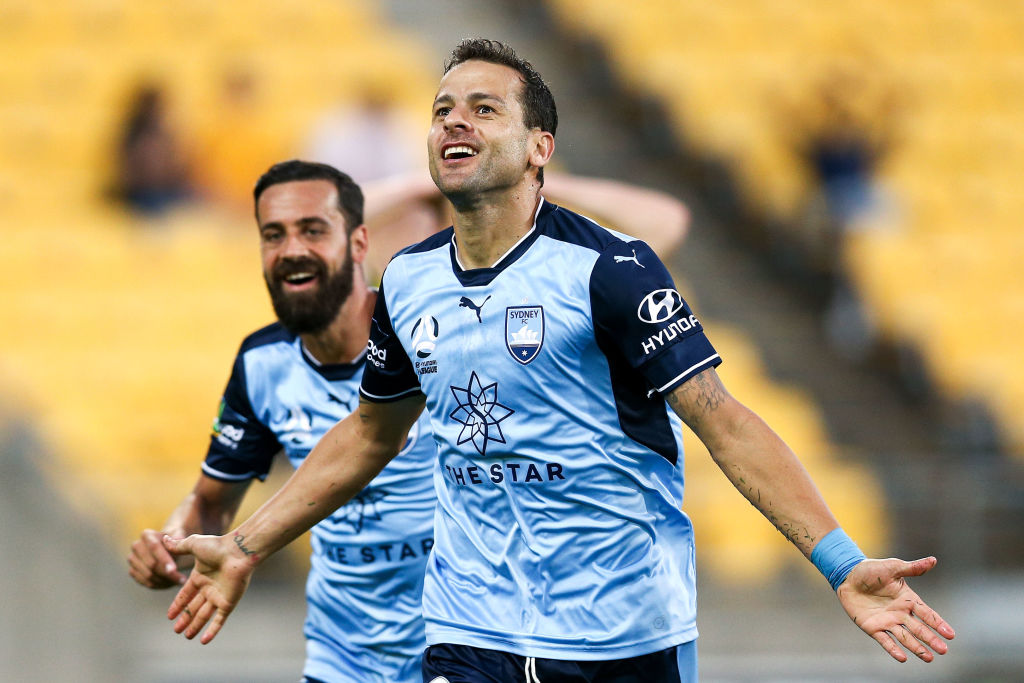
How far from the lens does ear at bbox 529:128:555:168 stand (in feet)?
14.2

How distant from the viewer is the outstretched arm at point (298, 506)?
449 centimetres

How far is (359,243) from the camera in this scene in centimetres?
558

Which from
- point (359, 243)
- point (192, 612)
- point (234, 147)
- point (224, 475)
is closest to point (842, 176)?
point (234, 147)

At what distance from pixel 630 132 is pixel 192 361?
4824 millimetres

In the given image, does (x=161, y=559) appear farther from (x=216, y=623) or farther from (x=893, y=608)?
(x=893, y=608)

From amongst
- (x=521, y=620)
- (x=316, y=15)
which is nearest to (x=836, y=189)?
(x=316, y=15)

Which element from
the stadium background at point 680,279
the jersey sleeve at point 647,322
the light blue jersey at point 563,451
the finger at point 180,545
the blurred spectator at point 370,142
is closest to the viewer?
the jersey sleeve at point 647,322

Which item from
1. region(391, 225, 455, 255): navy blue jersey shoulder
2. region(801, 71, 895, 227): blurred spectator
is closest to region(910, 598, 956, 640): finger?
region(391, 225, 455, 255): navy blue jersey shoulder

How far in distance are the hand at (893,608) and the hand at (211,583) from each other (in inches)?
73.8

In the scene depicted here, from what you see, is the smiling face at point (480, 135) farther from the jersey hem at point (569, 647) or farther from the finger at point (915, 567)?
the finger at point (915, 567)

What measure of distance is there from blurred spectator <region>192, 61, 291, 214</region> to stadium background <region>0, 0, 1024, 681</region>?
36mm

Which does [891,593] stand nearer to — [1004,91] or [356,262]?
[356,262]

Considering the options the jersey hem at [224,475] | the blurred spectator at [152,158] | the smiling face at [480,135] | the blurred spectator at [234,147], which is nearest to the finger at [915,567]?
the smiling face at [480,135]

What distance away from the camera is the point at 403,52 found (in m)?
13.8
